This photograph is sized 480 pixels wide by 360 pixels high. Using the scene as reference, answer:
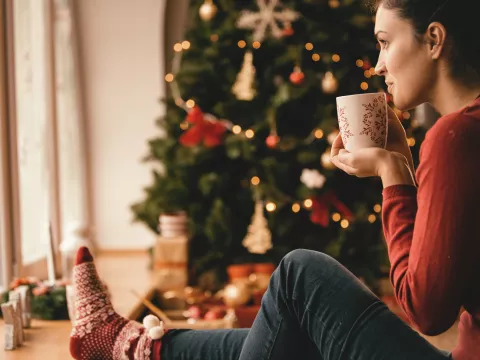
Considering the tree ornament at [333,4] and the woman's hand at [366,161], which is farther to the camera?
the tree ornament at [333,4]

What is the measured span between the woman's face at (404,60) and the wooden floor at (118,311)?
3.85 feet

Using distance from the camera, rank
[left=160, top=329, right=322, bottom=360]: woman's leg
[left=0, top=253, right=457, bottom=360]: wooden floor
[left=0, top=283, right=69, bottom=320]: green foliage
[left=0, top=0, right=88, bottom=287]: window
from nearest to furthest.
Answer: [left=160, top=329, right=322, bottom=360]: woman's leg, [left=0, top=253, right=457, bottom=360]: wooden floor, [left=0, top=283, right=69, bottom=320]: green foliage, [left=0, top=0, right=88, bottom=287]: window

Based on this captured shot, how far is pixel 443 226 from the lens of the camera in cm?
96

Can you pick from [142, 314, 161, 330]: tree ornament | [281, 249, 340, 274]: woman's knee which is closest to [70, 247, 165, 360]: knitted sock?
[142, 314, 161, 330]: tree ornament

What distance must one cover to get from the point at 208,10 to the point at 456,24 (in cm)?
236

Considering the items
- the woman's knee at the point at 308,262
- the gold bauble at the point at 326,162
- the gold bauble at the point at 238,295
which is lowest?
the gold bauble at the point at 238,295

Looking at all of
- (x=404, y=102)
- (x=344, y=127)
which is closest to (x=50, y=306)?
(x=344, y=127)

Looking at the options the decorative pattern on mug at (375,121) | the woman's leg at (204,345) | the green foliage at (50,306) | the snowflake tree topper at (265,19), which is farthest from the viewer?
the snowflake tree topper at (265,19)

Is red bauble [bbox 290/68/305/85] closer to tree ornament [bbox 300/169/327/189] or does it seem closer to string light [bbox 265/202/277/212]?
tree ornament [bbox 300/169/327/189]

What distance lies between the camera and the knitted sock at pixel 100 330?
5.08 ft

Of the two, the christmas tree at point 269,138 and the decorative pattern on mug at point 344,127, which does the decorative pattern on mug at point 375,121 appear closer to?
the decorative pattern on mug at point 344,127

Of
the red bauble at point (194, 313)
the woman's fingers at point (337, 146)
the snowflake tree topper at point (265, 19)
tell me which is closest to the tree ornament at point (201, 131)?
the snowflake tree topper at point (265, 19)

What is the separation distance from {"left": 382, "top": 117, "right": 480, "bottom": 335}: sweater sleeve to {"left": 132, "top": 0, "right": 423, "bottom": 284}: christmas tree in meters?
2.03

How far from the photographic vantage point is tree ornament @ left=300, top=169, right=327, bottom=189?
302 cm
